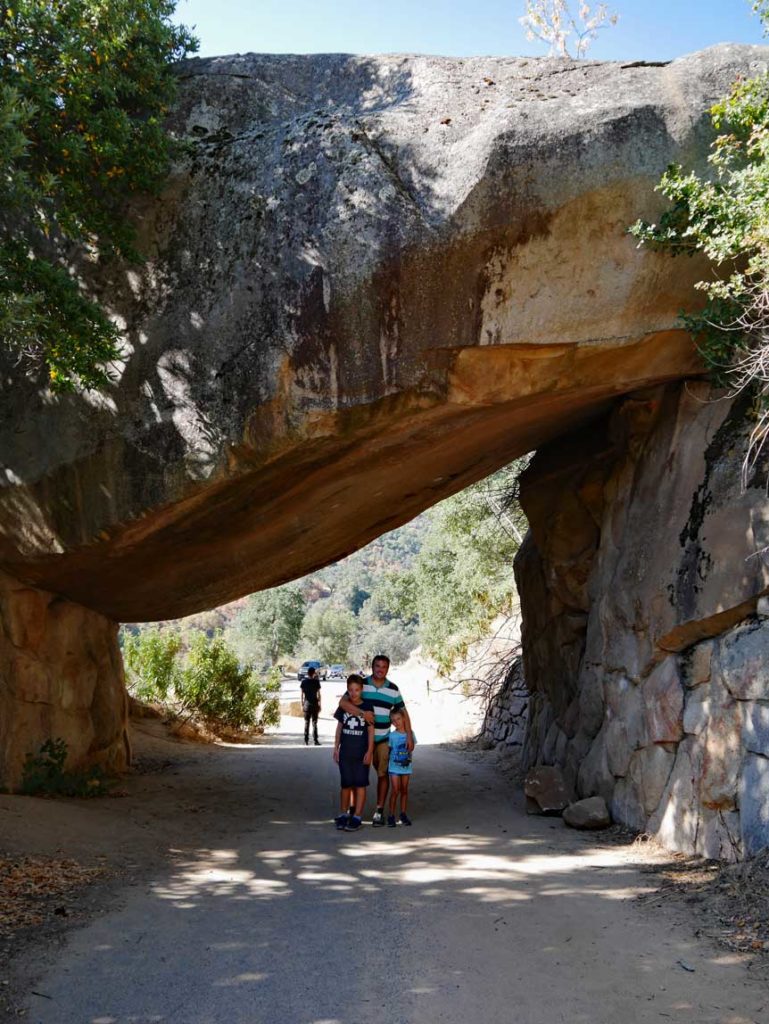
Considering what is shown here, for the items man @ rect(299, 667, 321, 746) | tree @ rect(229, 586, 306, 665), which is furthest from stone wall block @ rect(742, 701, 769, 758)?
tree @ rect(229, 586, 306, 665)

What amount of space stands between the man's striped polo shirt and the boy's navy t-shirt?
32cm

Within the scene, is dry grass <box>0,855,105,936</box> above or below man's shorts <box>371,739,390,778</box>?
below

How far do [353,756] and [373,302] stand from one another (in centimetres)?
421

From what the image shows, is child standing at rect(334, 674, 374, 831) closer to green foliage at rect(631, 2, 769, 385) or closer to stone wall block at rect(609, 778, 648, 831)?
stone wall block at rect(609, 778, 648, 831)

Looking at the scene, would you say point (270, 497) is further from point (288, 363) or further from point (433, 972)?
point (433, 972)

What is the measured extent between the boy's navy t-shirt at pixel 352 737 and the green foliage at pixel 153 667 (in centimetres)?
1146

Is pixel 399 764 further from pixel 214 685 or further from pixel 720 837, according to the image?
pixel 214 685

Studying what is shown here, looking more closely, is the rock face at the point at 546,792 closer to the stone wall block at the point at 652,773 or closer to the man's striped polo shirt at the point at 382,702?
the stone wall block at the point at 652,773

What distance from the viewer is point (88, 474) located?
8547mm

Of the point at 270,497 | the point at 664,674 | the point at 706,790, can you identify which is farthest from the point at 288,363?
the point at 706,790

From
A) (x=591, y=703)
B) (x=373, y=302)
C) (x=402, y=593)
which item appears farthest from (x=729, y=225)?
(x=402, y=593)

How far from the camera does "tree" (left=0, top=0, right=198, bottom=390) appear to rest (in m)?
6.67

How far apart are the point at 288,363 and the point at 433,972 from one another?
490 cm

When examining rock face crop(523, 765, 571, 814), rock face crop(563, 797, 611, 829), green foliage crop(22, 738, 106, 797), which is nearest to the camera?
rock face crop(563, 797, 611, 829)
